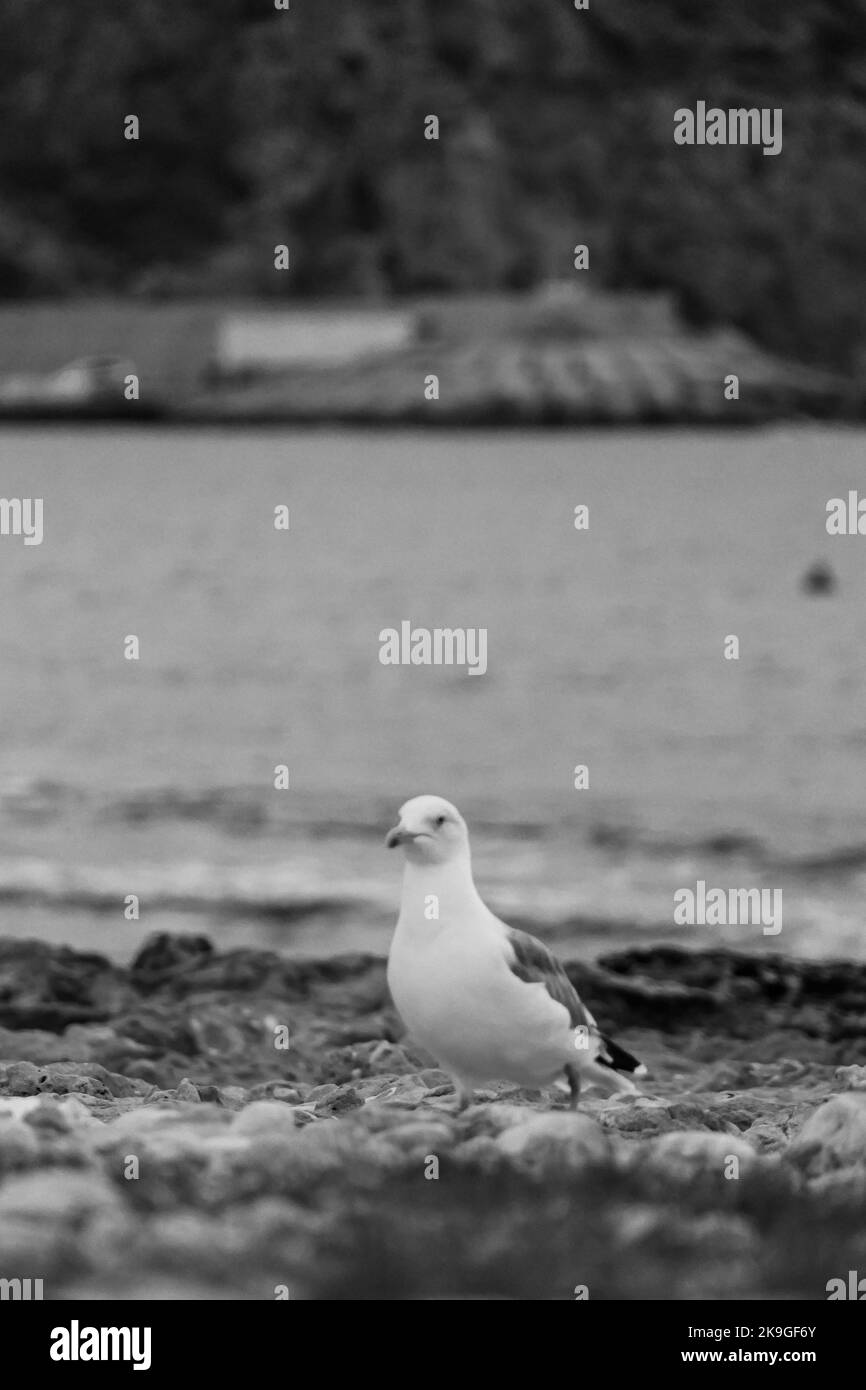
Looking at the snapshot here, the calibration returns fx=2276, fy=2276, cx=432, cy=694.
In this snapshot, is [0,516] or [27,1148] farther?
[0,516]

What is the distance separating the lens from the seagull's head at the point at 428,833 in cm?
569

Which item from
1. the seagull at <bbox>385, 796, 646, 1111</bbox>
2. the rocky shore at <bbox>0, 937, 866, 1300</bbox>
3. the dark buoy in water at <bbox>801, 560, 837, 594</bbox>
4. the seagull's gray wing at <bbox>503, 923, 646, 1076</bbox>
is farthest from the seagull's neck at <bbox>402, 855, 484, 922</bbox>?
the dark buoy in water at <bbox>801, 560, 837, 594</bbox>

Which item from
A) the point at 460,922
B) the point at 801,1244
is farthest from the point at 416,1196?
the point at 460,922

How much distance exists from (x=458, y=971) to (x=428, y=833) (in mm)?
→ 354

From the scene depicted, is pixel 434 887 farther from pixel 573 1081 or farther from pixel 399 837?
pixel 573 1081

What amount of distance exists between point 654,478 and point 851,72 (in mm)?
120367

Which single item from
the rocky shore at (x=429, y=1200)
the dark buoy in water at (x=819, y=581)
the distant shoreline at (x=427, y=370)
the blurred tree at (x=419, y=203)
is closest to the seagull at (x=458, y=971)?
the rocky shore at (x=429, y=1200)

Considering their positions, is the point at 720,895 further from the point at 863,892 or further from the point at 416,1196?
the point at 416,1196

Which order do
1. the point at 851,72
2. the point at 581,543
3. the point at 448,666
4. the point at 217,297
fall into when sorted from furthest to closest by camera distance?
the point at 851,72 → the point at 217,297 → the point at 581,543 → the point at 448,666

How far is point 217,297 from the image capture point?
149 m

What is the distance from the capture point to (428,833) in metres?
5.72

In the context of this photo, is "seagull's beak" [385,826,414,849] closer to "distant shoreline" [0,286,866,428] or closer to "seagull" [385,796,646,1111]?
"seagull" [385,796,646,1111]

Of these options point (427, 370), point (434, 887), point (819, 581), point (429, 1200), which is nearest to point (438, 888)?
point (434, 887)

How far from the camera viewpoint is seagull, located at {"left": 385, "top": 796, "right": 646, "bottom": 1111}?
566cm
